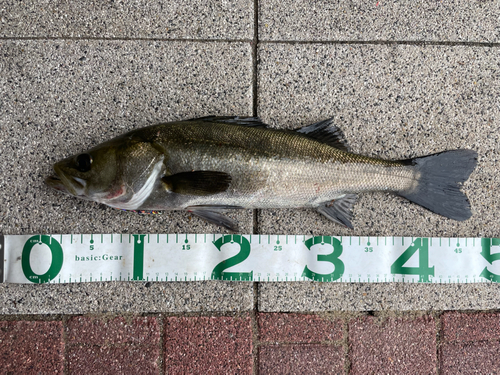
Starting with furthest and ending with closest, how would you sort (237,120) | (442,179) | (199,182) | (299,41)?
(299,41) < (442,179) < (237,120) < (199,182)

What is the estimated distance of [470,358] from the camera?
8.98 ft

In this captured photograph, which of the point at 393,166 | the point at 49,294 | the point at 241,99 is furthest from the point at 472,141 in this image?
the point at 49,294

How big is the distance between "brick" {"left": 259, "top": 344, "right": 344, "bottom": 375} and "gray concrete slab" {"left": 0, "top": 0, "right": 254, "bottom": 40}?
2597 millimetres

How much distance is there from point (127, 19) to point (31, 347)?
276cm

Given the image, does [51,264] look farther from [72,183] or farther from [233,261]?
[233,261]

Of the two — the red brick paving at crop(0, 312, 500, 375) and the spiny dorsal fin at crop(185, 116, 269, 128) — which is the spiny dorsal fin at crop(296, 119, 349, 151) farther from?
the red brick paving at crop(0, 312, 500, 375)

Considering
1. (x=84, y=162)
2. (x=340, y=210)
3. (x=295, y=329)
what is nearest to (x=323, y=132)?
(x=340, y=210)

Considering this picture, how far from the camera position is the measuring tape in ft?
8.77

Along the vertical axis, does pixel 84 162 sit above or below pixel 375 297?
above

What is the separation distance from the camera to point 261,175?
2.32 m

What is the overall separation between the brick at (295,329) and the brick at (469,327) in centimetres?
88

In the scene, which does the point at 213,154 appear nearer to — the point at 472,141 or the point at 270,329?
the point at 270,329

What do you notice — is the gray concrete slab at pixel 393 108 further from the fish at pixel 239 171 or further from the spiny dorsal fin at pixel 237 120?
the spiny dorsal fin at pixel 237 120

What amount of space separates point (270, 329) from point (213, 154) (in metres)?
1.51
